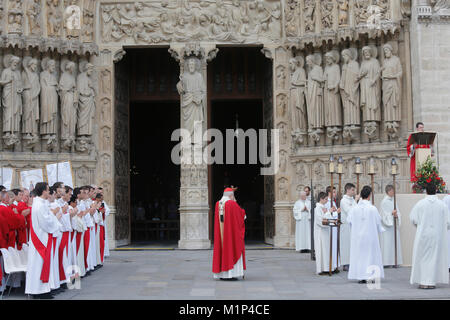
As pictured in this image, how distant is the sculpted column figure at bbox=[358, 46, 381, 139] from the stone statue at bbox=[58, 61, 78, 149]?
322 inches

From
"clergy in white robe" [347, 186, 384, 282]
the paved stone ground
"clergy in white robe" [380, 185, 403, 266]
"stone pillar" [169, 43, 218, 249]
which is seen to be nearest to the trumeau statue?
"stone pillar" [169, 43, 218, 249]

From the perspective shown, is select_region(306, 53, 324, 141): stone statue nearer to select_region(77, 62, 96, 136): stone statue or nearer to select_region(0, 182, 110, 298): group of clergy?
select_region(77, 62, 96, 136): stone statue

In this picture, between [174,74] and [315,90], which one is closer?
[315,90]

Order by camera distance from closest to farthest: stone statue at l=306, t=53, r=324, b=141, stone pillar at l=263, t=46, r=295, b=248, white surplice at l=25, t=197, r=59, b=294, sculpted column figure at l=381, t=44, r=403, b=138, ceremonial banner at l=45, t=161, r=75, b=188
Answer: white surplice at l=25, t=197, r=59, b=294 → ceremonial banner at l=45, t=161, r=75, b=188 → sculpted column figure at l=381, t=44, r=403, b=138 → stone statue at l=306, t=53, r=324, b=141 → stone pillar at l=263, t=46, r=295, b=248

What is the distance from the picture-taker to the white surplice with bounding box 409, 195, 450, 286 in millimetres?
10984

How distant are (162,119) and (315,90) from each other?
11.1m

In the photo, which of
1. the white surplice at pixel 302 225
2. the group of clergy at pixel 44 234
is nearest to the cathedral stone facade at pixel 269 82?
the white surplice at pixel 302 225

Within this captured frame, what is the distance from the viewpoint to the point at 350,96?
59.1 feet

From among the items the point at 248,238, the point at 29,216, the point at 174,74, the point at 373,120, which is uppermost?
the point at 174,74

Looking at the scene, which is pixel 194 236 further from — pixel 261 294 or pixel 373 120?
pixel 261 294

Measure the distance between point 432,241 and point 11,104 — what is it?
1218cm

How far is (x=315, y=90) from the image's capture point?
18.7m

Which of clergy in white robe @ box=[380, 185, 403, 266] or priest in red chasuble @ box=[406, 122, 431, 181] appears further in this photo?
priest in red chasuble @ box=[406, 122, 431, 181]

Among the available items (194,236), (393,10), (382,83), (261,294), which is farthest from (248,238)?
(261,294)
